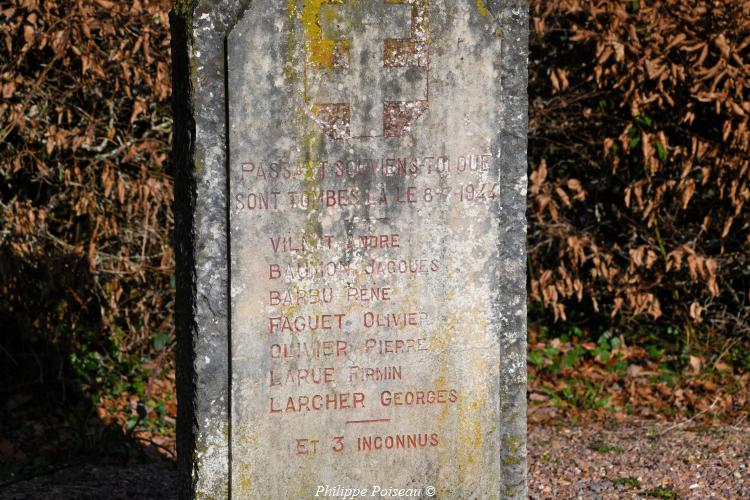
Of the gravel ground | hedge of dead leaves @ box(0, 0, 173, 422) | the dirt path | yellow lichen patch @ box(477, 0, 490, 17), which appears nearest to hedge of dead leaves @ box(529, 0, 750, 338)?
the dirt path

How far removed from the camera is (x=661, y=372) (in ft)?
20.7

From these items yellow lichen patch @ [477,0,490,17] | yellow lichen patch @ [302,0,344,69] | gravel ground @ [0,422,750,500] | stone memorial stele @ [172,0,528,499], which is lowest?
gravel ground @ [0,422,750,500]

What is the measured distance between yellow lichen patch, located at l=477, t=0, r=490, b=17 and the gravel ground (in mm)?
2260

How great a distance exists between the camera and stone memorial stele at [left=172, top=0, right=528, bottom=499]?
3447mm

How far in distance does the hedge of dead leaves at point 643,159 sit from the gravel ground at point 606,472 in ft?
3.67

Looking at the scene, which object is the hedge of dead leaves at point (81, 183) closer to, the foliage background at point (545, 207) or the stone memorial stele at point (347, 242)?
the foliage background at point (545, 207)

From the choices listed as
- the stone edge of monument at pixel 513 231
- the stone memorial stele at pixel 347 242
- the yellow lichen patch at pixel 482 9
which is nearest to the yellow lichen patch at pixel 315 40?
the stone memorial stele at pixel 347 242

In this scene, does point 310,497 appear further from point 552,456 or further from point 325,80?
point 552,456

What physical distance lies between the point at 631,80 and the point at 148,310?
128 inches

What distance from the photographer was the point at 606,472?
16.0 feet

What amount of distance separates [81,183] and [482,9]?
3169 mm

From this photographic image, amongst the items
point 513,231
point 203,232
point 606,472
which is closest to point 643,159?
point 606,472

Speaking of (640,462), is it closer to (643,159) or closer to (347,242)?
(643,159)

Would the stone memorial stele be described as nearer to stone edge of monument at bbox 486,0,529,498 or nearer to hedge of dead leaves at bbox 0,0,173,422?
stone edge of monument at bbox 486,0,529,498
